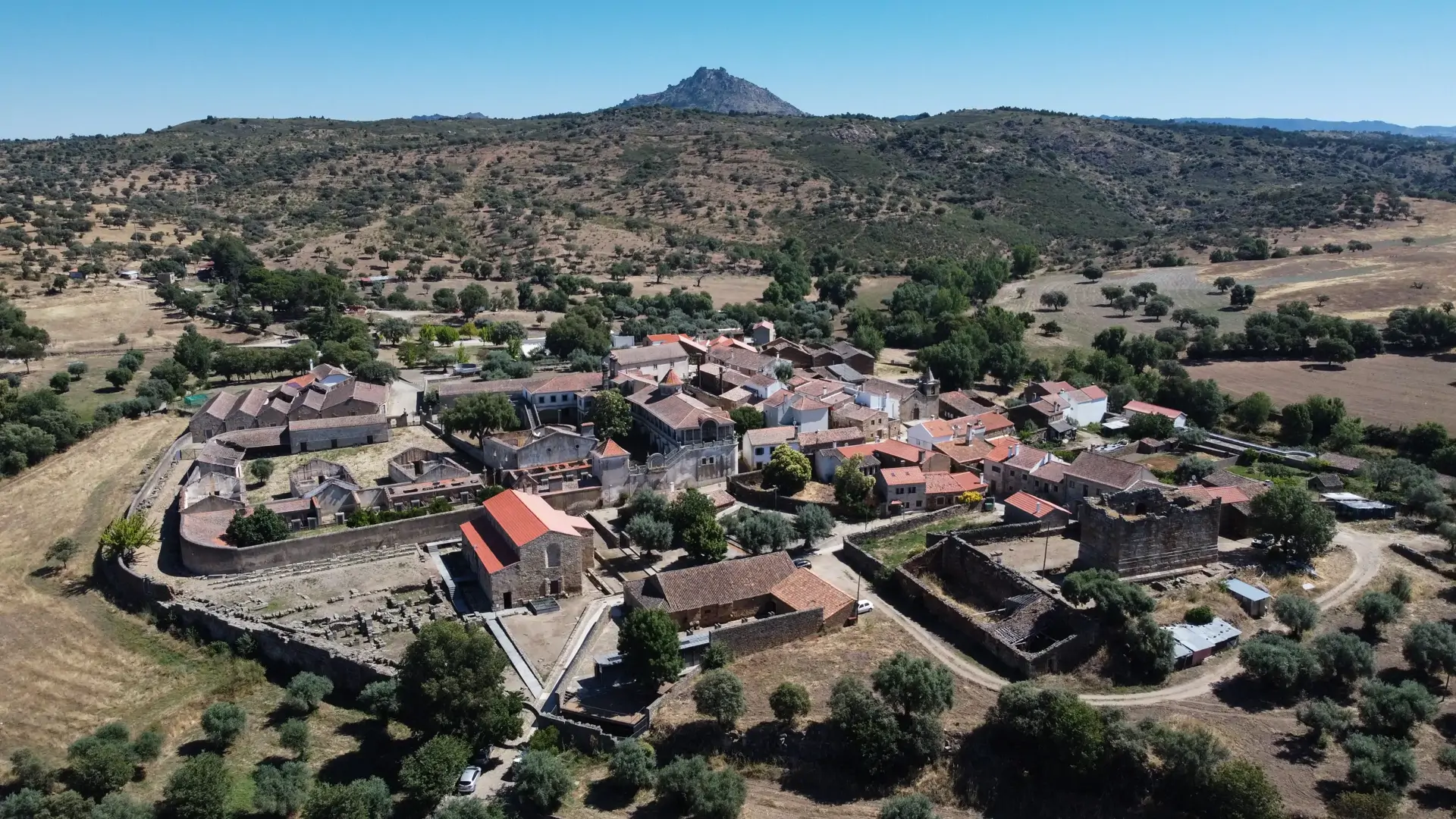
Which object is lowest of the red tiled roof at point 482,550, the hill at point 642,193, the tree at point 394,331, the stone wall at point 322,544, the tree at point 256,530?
the stone wall at point 322,544

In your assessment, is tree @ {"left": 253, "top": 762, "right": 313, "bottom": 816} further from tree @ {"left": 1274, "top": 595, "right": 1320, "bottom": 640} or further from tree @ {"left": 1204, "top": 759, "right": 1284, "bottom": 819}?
tree @ {"left": 1274, "top": 595, "right": 1320, "bottom": 640}

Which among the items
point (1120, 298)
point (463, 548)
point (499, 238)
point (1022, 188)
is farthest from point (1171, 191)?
point (463, 548)

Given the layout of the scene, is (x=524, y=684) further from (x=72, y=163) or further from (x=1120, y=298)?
(x=72, y=163)

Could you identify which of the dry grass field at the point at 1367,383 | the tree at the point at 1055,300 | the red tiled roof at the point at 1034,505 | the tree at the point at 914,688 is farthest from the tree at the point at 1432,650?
the tree at the point at 1055,300

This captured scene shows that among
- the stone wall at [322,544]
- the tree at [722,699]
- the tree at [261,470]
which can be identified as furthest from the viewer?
the tree at [261,470]

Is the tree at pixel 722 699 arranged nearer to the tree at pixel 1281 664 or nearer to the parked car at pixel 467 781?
the parked car at pixel 467 781

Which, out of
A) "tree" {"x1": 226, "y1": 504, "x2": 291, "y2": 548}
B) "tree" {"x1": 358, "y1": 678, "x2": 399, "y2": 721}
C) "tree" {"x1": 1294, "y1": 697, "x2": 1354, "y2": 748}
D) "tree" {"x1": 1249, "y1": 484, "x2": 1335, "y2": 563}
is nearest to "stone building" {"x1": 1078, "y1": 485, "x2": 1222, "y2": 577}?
"tree" {"x1": 1249, "y1": 484, "x2": 1335, "y2": 563}
